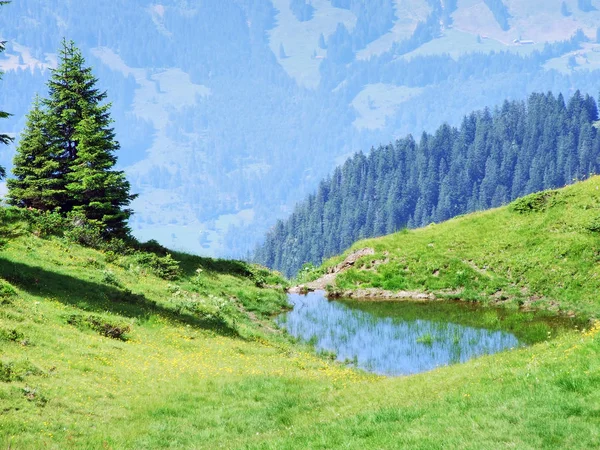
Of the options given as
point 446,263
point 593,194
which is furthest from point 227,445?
point 593,194

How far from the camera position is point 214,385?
911 inches

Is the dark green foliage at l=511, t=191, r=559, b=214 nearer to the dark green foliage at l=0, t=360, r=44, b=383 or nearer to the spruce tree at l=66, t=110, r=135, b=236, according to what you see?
the spruce tree at l=66, t=110, r=135, b=236

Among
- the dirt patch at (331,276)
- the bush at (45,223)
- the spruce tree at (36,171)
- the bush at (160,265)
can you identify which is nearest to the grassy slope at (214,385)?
the bush at (45,223)

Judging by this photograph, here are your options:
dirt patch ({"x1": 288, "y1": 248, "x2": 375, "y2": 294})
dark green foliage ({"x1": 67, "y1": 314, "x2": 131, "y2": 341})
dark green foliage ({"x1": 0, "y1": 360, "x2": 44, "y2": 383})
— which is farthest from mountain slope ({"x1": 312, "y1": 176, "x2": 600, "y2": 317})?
dark green foliage ({"x1": 0, "y1": 360, "x2": 44, "y2": 383})

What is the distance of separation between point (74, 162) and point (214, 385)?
1165 inches

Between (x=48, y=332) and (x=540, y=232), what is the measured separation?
37326 mm

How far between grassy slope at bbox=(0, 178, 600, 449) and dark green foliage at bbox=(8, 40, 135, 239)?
20.5ft

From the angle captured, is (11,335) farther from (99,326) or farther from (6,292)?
(99,326)

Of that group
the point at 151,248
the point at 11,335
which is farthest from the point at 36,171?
the point at 11,335

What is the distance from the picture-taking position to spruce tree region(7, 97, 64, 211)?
47812 mm

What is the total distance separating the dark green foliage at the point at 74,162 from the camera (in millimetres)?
46281

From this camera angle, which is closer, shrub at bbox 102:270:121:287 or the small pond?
the small pond

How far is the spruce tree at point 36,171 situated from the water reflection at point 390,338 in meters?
17.9

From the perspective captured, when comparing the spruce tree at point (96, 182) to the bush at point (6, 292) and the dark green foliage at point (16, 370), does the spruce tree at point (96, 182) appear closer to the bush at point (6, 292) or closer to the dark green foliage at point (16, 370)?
the bush at point (6, 292)
